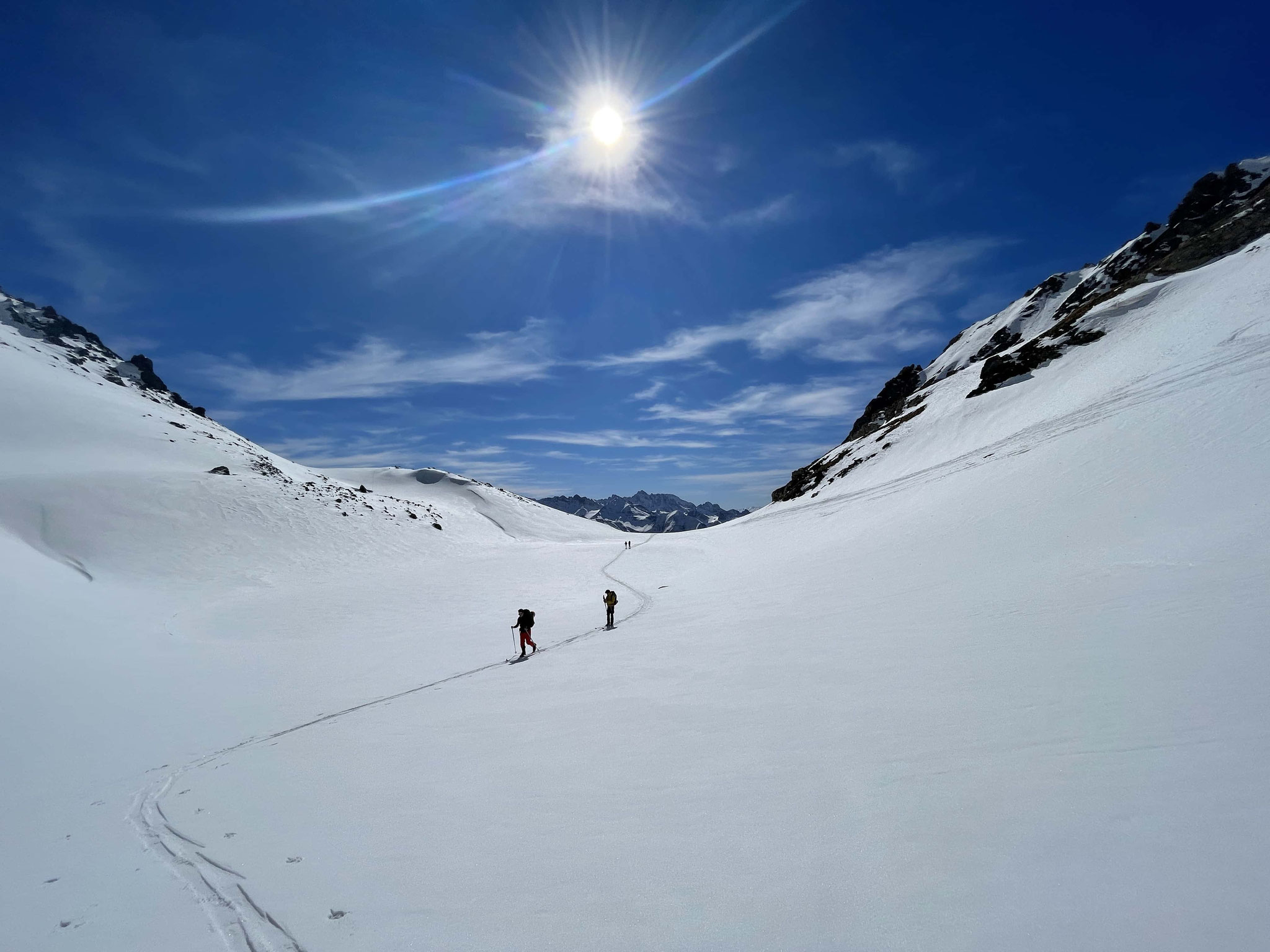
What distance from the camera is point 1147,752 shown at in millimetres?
4469

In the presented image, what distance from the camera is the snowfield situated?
3.59 m

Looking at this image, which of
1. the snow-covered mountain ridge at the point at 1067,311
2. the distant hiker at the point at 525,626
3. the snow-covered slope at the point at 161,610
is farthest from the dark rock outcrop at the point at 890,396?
the distant hiker at the point at 525,626

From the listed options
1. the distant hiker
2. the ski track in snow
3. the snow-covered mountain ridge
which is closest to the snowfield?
the ski track in snow

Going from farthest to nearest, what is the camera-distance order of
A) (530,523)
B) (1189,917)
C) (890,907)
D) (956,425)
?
(530,523) → (956,425) → (890,907) → (1189,917)

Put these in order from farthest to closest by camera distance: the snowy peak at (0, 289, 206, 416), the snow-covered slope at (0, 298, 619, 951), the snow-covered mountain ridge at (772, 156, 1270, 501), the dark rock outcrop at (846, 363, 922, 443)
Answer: the dark rock outcrop at (846, 363, 922, 443) → the snowy peak at (0, 289, 206, 416) → the snow-covered mountain ridge at (772, 156, 1270, 501) → the snow-covered slope at (0, 298, 619, 951)

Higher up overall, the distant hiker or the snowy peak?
the snowy peak

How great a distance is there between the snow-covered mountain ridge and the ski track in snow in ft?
189

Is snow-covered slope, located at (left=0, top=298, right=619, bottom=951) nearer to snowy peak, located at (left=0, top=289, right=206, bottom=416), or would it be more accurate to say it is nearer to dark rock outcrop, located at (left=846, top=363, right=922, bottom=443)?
snowy peak, located at (left=0, top=289, right=206, bottom=416)

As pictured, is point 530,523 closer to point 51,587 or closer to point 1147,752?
point 51,587

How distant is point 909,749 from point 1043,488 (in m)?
20.3

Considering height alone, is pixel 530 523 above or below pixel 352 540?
above

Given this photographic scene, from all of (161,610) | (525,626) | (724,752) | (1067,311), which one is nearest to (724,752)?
(724,752)

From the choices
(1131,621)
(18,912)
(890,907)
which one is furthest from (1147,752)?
(18,912)

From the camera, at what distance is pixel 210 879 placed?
477 cm
